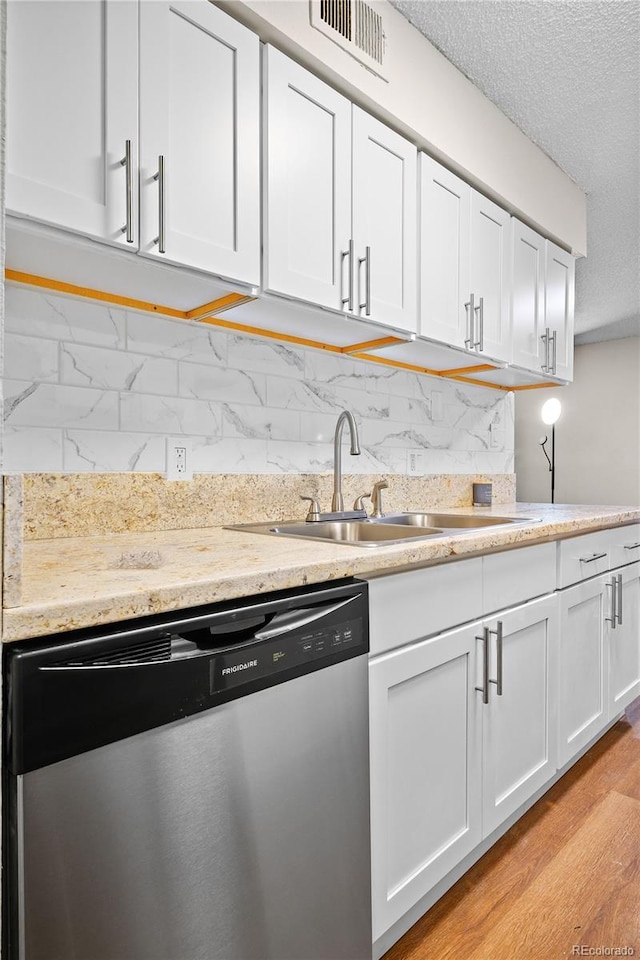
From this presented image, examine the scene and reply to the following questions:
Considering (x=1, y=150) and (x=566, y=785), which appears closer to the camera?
(x=1, y=150)

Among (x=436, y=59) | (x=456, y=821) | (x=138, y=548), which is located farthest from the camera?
(x=436, y=59)

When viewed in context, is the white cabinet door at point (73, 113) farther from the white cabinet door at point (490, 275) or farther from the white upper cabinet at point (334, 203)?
the white cabinet door at point (490, 275)

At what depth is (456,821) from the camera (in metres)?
1.38

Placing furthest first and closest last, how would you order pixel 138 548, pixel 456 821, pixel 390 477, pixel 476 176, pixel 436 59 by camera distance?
pixel 390 477, pixel 476 176, pixel 436 59, pixel 456 821, pixel 138 548

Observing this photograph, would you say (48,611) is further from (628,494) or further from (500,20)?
(628,494)

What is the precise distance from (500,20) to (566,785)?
8.38 feet

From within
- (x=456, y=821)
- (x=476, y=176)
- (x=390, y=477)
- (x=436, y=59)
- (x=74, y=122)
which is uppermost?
(x=436, y=59)

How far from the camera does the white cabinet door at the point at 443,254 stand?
74.8 inches

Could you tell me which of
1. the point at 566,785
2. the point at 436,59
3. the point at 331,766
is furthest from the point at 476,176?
the point at 566,785

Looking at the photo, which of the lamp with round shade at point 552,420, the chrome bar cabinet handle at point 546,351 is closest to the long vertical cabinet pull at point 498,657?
the chrome bar cabinet handle at point 546,351

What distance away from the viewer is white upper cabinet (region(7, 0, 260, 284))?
1026 millimetres

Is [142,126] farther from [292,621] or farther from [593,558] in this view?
[593,558]

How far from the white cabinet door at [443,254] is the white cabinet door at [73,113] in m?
1.05

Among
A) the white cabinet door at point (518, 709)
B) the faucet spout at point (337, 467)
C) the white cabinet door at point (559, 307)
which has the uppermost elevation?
the white cabinet door at point (559, 307)
